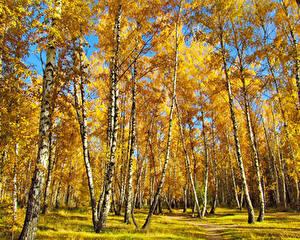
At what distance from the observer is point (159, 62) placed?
473 inches

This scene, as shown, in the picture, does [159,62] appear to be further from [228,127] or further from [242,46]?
[228,127]

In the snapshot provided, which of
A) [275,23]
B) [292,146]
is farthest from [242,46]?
[292,146]

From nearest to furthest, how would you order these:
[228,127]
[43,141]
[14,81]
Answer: [43,141] < [14,81] < [228,127]

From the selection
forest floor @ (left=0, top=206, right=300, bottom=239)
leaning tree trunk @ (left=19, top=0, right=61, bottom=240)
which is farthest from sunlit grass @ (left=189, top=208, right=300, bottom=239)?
leaning tree trunk @ (left=19, top=0, right=61, bottom=240)

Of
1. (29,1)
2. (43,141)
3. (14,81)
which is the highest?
(29,1)

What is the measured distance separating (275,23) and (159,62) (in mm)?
8729

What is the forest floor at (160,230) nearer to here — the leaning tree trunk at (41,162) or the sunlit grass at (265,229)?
the sunlit grass at (265,229)

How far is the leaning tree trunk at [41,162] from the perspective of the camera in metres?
5.36

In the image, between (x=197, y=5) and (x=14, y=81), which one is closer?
(x=14, y=81)

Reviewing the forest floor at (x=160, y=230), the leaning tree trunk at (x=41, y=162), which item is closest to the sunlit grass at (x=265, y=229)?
the forest floor at (x=160, y=230)

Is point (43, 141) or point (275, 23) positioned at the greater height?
point (275, 23)

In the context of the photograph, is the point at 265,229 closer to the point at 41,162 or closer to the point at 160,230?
the point at 160,230

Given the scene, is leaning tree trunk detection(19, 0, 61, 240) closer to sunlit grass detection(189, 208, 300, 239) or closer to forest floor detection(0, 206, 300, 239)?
forest floor detection(0, 206, 300, 239)

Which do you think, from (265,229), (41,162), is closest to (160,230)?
(265,229)
